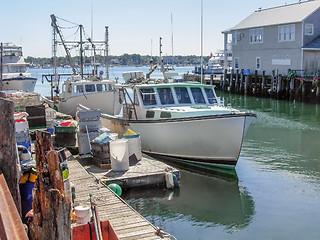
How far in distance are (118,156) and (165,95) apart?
422 centimetres

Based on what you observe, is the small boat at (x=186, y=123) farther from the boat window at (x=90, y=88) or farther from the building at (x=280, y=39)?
the building at (x=280, y=39)

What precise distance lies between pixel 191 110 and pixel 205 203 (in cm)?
367

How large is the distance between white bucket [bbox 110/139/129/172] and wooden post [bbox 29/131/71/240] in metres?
6.66

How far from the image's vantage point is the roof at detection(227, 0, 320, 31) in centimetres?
3622

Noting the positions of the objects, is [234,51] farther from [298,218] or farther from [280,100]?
[298,218]

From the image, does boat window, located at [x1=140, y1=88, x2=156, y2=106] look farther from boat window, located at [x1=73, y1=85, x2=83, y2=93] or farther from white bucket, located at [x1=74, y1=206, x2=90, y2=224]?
white bucket, located at [x1=74, y1=206, x2=90, y2=224]

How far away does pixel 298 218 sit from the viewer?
33.2 ft

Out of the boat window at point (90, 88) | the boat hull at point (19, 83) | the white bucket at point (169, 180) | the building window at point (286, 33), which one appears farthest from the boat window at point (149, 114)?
the building window at point (286, 33)

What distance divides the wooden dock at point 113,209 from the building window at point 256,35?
104ft

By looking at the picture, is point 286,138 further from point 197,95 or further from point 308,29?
point 308,29

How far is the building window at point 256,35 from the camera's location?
39.7 meters

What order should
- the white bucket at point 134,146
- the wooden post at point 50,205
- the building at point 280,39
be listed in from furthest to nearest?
the building at point 280,39, the white bucket at point 134,146, the wooden post at point 50,205

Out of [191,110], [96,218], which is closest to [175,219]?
[96,218]

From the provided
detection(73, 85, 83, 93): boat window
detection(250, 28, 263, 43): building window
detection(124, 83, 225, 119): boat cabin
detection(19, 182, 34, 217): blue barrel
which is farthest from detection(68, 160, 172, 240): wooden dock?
detection(250, 28, 263, 43): building window
